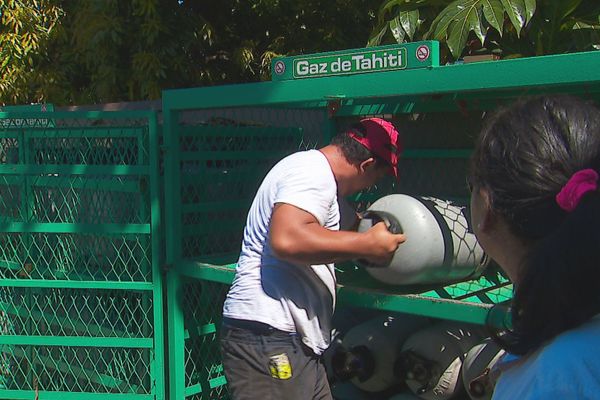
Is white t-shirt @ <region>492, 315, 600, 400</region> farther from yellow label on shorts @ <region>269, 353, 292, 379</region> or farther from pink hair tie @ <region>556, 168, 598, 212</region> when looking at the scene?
yellow label on shorts @ <region>269, 353, 292, 379</region>

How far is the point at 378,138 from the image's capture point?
290cm

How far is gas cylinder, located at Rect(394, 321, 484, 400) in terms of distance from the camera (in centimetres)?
320

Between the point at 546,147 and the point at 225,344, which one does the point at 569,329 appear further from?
the point at 225,344

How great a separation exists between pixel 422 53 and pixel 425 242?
753mm

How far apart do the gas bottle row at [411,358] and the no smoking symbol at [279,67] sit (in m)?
1.31

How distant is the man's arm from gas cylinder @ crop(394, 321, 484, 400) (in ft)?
2.66

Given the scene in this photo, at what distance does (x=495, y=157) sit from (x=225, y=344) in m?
1.91

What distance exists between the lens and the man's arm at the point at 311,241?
255 centimetres

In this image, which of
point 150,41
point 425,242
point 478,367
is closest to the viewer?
point 425,242

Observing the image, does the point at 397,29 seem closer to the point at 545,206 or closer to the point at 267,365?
the point at 267,365

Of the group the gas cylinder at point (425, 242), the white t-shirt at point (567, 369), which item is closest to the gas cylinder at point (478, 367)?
the gas cylinder at point (425, 242)

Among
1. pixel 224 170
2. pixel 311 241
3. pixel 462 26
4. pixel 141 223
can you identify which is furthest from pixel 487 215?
pixel 224 170

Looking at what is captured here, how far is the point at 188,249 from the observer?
3.98 metres

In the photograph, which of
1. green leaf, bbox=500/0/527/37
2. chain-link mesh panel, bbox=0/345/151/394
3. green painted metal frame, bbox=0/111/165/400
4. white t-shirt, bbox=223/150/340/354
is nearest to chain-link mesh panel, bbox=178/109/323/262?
green painted metal frame, bbox=0/111/165/400
